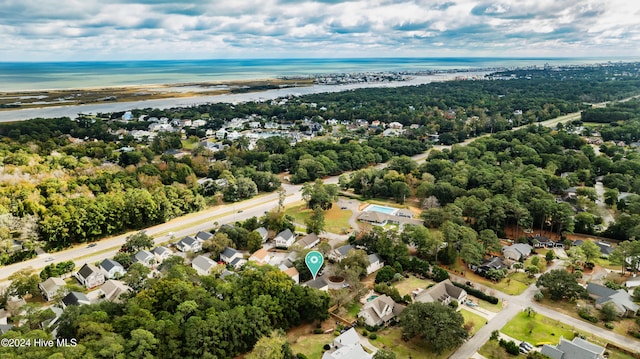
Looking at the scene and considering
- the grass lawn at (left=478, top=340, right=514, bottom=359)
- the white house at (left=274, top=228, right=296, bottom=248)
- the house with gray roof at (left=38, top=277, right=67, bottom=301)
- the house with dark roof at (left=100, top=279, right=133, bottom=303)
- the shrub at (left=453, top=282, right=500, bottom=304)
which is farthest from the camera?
the white house at (left=274, top=228, right=296, bottom=248)

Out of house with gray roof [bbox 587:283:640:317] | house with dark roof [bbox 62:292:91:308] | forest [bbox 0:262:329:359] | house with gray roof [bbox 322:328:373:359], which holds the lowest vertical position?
house with gray roof [bbox 587:283:640:317]

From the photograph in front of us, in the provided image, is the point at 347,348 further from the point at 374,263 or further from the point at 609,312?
the point at 609,312

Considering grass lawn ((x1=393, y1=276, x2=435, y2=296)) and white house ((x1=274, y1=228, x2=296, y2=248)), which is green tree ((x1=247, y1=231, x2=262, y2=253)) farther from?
grass lawn ((x1=393, y1=276, x2=435, y2=296))

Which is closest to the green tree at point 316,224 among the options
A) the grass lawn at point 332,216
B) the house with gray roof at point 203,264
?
the grass lawn at point 332,216

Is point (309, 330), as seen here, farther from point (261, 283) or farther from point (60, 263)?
point (60, 263)

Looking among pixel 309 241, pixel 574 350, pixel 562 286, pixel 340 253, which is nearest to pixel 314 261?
pixel 340 253

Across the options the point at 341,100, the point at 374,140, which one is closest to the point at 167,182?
the point at 374,140

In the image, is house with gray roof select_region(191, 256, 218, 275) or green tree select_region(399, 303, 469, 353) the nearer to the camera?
green tree select_region(399, 303, 469, 353)

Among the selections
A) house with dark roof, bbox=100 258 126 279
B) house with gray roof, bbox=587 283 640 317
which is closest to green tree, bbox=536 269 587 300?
house with gray roof, bbox=587 283 640 317
